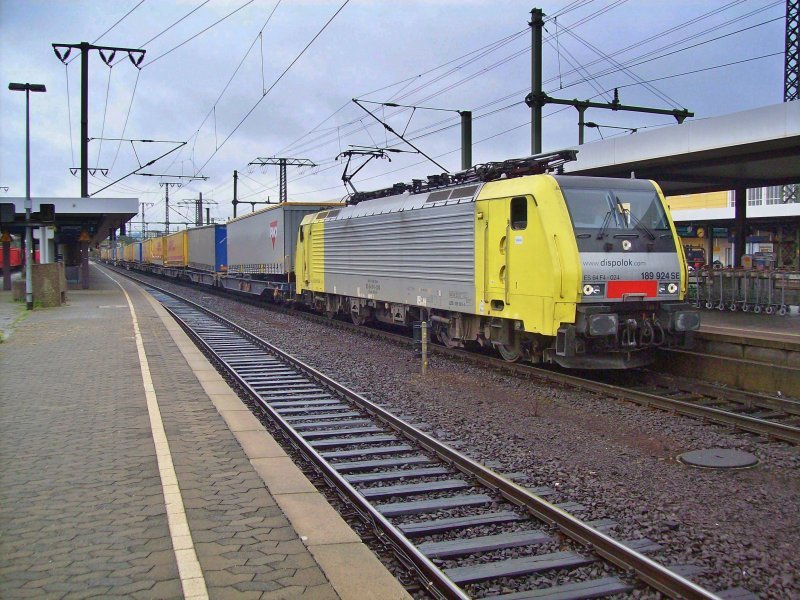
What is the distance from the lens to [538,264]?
9.88 m

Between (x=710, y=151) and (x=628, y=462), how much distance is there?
11.5 m

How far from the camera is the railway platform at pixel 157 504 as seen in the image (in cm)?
388

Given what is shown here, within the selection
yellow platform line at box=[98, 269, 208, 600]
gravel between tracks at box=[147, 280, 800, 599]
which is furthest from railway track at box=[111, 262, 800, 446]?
yellow platform line at box=[98, 269, 208, 600]

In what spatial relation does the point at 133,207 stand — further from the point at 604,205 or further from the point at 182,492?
the point at 182,492

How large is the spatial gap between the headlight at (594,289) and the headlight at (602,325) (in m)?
0.37

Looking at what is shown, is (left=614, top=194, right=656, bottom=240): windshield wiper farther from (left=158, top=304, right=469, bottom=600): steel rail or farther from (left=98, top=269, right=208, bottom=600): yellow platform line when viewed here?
(left=98, top=269, right=208, bottom=600): yellow platform line

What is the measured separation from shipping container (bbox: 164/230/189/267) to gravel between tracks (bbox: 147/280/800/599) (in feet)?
107

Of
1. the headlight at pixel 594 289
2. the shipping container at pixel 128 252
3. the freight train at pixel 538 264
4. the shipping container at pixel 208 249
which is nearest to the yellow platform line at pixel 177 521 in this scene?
the freight train at pixel 538 264

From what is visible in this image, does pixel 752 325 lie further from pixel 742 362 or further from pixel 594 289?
pixel 594 289

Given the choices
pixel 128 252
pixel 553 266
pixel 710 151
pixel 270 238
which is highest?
pixel 710 151

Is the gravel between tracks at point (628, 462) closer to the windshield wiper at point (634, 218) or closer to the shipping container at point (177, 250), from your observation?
the windshield wiper at point (634, 218)

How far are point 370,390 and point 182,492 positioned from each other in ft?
16.3

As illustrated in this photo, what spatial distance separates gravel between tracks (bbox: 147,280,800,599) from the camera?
4.52 metres

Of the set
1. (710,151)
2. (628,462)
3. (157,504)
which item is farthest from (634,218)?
(157,504)
